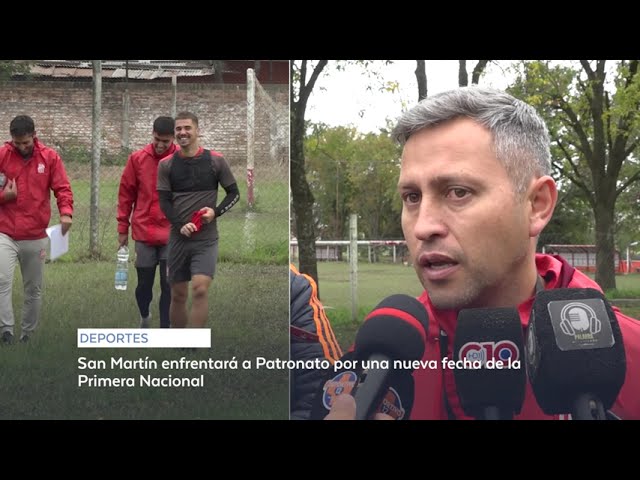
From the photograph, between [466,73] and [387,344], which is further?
[466,73]

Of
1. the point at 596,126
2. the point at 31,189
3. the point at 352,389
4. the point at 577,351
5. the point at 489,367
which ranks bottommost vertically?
the point at 352,389

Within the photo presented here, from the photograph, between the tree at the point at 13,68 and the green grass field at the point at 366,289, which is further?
the tree at the point at 13,68

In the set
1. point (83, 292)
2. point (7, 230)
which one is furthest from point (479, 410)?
point (7, 230)

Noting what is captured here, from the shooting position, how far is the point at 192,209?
5.43 meters

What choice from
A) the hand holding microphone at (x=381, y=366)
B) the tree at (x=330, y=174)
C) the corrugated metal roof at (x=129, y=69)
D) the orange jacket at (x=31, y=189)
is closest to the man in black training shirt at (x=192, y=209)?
the corrugated metal roof at (x=129, y=69)

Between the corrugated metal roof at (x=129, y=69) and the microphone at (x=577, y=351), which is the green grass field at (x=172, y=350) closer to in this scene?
the corrugated metal roof at (x=129, y=69)

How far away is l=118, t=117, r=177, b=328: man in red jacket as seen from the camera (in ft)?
17.9

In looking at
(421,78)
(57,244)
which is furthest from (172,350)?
(421,78)

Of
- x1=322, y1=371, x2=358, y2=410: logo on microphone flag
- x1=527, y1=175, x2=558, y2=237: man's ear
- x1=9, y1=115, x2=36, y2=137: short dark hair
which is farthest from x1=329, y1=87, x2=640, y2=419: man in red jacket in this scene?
x1=9, y1=115, x2=36, y2=137: short dark hair

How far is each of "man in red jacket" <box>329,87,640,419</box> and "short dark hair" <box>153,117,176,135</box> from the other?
1.32 meters

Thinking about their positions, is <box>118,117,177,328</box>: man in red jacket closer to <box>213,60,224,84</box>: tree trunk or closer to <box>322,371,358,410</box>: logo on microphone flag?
<box>213,60,224,84</box>: tree trunk

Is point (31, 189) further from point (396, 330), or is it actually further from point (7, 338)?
point (396, 330)

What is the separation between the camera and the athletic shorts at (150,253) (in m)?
5.47

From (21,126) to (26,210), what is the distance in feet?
1.61
